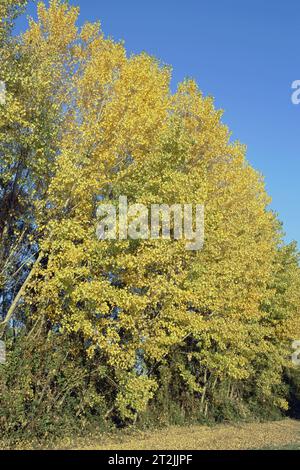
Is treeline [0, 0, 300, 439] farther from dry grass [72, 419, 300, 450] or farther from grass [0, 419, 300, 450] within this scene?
dry grass [72, 419, 300, 450]

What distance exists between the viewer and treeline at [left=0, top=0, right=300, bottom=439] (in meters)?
15.9

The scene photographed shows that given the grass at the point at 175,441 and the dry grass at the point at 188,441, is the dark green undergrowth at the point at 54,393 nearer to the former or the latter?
the grass at the point at 175,441

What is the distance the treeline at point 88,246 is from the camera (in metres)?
15.9

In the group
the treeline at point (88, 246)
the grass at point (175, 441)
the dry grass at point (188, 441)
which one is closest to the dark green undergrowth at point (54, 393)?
the treeline at point (88, 246)

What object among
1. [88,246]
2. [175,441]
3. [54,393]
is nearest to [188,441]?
[175,441]

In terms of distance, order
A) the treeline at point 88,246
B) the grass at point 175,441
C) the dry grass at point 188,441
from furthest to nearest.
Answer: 1. the dry grass at point 188,441
2. the grass at point 175,441
3. the treeline at point 88,246

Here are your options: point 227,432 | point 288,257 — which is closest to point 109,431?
point 227,432

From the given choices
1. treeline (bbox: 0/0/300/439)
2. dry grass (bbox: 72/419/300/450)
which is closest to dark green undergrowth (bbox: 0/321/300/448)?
treeline (bbox: 0/0/300/439)

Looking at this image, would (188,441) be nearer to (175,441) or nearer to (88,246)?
(175,441)

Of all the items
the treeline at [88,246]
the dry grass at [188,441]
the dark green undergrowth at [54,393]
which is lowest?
the dry grass at [188,441]

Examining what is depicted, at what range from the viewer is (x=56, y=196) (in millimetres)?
16844

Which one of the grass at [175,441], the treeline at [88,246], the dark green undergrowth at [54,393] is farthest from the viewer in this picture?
the grass at [175,441]

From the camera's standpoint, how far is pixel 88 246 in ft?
52.9

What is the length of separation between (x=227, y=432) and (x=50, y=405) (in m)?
11.0
